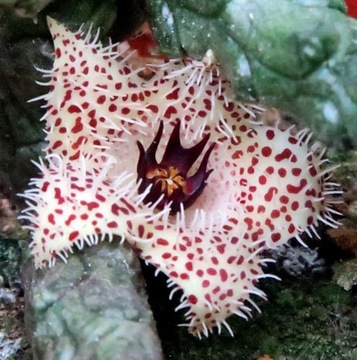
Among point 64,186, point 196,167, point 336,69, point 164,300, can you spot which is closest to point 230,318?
point 164,300

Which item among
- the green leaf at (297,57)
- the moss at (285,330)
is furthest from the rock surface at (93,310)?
the green leaf at (297,57)

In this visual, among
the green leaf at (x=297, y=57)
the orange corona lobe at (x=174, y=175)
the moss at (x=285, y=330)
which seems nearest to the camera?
the green leaf at (x=297, y=57)

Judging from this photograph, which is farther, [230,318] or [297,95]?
[230,318]

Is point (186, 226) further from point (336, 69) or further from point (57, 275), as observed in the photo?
point (336, 69)

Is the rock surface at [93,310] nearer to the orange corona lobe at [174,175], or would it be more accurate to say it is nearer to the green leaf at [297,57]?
the orange corona lobe at [174,175]

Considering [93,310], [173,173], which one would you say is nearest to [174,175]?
[173,173]

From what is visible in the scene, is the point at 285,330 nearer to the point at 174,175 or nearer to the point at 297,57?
the point at 174,175
